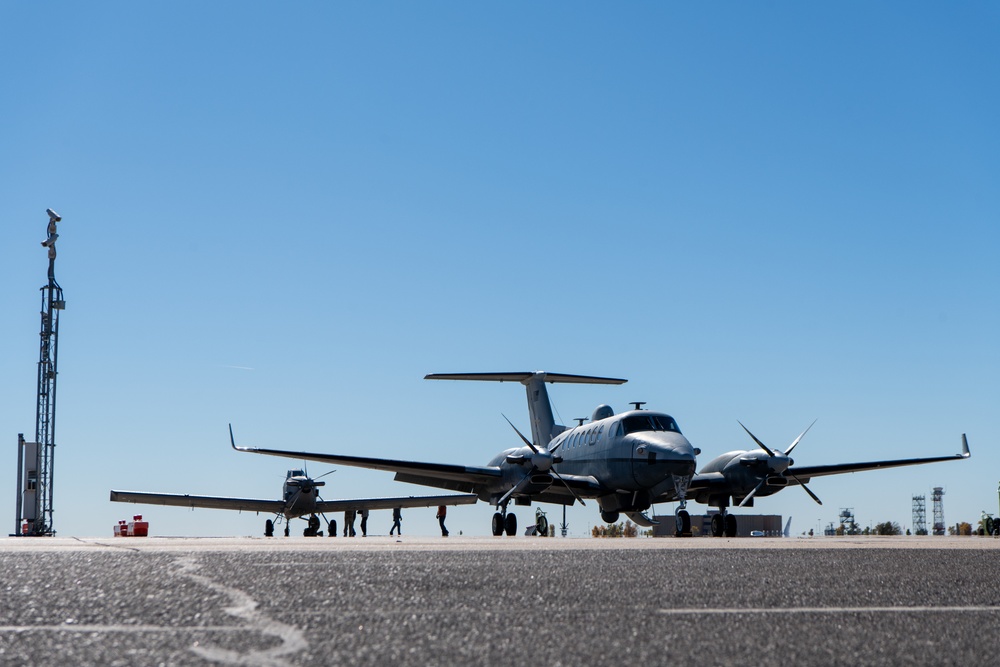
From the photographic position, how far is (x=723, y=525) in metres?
28.3

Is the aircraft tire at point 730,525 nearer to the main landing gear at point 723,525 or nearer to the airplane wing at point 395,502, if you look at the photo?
the main landing gear at point 723,525

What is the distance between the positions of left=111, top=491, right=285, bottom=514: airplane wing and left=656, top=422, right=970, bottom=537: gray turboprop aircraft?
86.4 ft

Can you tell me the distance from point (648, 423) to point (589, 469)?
2.66 m

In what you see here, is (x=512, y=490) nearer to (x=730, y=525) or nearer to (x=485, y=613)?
(x=730, y=525)

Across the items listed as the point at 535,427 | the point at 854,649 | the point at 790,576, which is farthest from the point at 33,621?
the point at 535,427

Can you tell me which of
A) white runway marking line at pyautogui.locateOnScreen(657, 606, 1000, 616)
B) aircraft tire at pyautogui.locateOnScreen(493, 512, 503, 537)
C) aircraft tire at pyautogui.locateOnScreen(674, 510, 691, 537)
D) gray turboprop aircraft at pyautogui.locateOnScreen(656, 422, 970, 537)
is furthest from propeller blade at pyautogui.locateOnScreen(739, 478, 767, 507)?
white runway marking line at pyautogui.locateOnScreen(657, 606, 1000, 616)

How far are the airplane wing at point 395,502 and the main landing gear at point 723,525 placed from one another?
90.6 feet

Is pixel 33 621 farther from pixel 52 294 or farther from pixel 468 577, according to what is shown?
pixel 52 294

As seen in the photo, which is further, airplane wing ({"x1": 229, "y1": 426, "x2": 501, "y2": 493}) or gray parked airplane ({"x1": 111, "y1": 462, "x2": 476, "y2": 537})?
gray parked airplane ({"x1": 111, "y1": 462, "x2": 476, "y2": 537})

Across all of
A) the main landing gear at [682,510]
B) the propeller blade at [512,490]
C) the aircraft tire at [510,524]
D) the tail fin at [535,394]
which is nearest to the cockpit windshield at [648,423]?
the main landing gear at [682,510]

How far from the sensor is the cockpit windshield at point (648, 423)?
96.9 ft

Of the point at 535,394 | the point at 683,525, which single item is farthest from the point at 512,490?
the point at 535,394

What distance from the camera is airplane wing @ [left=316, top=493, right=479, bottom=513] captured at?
181ft

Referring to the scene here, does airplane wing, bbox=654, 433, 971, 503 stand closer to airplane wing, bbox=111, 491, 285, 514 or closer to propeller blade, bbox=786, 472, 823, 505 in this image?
propeller blade, bbox=786, 472, 823, 505
